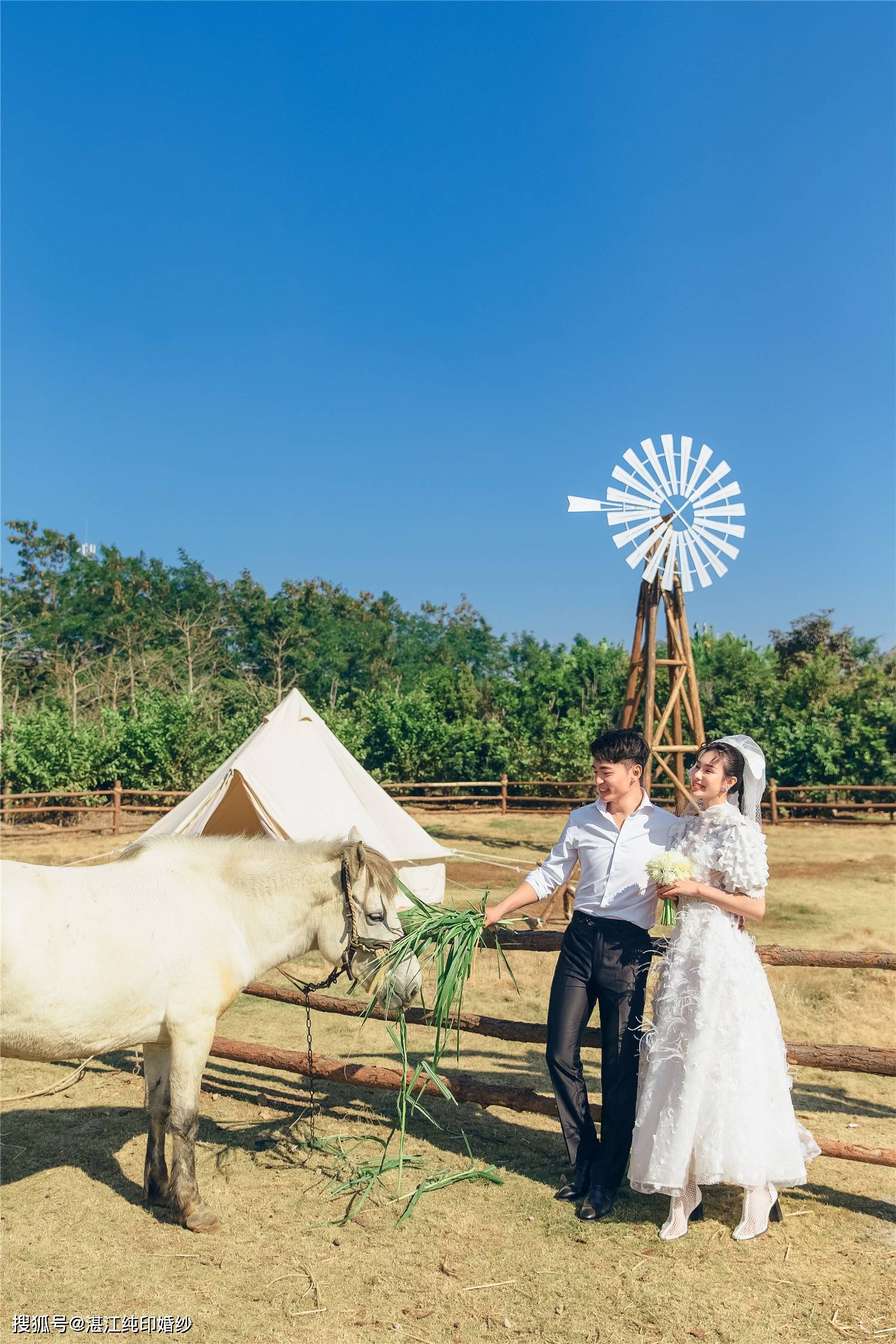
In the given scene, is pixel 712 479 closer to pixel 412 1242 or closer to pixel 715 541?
pixel 715 541

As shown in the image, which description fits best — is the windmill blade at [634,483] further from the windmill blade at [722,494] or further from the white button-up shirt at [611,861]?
the white button-up shirt at [611,861]

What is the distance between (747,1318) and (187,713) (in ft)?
61.0

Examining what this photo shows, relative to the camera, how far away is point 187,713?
1994 centimetres

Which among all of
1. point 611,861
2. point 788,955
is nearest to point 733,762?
point 611,861

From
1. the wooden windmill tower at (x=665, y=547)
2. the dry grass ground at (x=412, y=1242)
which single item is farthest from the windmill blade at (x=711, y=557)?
the dry grass ground at (x=412, y=1242)

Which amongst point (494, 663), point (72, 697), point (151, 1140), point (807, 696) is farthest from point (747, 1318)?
point (494, 663)

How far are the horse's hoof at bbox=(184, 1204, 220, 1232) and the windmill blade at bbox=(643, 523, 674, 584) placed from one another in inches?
343

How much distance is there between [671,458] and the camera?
402 inches

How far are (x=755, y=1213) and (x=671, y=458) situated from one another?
8.51m

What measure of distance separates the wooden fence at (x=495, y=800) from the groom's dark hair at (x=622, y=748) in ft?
45.2

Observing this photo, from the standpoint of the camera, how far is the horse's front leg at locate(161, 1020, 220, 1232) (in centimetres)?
338

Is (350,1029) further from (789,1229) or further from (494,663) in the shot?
(494,663)

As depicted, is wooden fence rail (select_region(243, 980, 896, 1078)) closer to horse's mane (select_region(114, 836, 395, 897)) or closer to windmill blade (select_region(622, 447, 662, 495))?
horse's mane (select_region(114, 836, 395, 897))

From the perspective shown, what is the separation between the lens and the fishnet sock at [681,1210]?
126 inches
